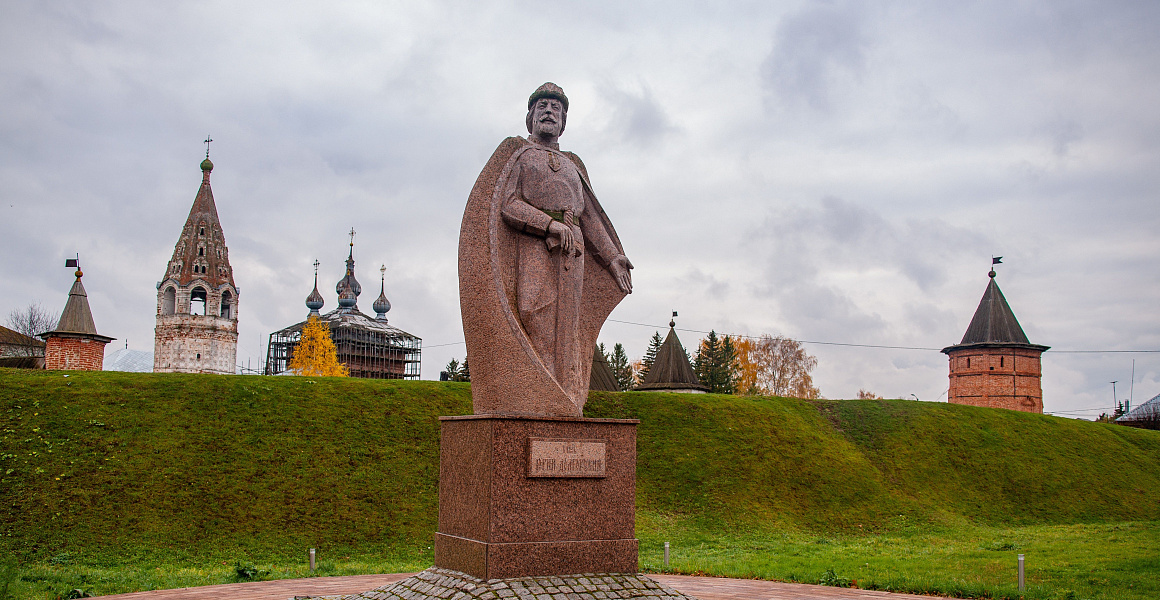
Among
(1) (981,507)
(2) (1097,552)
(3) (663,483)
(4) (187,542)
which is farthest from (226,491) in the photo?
(1) (981,507)

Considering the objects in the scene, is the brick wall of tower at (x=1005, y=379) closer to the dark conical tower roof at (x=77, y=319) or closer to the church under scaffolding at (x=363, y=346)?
the dark conical tower roof at (x=77, y=319)

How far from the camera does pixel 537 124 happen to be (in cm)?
791

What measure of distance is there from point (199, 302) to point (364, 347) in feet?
44.8

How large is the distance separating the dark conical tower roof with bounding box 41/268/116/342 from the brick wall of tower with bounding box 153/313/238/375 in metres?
23.2

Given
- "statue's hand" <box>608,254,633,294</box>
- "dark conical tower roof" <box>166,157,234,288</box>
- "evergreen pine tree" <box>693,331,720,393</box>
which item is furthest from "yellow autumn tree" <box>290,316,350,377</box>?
"statue's hand" <box>608,254,633,294</box>

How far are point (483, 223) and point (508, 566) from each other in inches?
113

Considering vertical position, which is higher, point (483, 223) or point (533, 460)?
point (483, 223)

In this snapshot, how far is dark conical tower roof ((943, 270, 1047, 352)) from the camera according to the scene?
38031 mm

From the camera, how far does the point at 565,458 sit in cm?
677

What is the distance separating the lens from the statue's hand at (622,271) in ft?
26.5

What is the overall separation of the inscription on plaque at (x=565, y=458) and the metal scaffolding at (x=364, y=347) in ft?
198

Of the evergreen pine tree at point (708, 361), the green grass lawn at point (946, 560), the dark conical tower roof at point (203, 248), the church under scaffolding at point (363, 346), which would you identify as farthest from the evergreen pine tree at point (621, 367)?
the green grass lawn at point (946, 560)

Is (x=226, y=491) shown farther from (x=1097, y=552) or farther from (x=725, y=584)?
(x=1097, y=552)

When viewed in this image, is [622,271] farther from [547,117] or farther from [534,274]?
[547,117]
